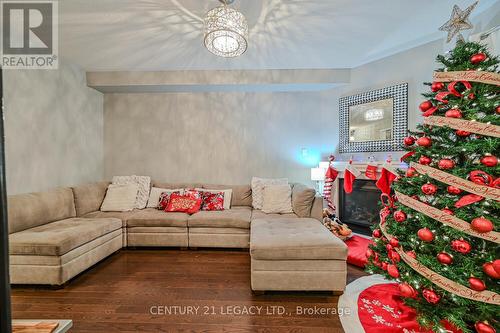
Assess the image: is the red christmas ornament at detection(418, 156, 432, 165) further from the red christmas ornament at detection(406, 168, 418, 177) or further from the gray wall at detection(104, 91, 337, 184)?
the gray wall at detection(104, 91, 337, 184)

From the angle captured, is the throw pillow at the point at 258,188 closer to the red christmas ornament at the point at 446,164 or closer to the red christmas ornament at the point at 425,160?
the red christmas ornament at the point at 425,160

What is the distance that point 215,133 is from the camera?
391 cm

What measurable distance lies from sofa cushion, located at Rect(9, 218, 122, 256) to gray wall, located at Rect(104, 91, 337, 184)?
1.55 metres

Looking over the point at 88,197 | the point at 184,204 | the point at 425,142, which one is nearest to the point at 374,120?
the point at 425,142

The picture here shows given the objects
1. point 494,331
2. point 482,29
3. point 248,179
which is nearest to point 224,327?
point 494,331

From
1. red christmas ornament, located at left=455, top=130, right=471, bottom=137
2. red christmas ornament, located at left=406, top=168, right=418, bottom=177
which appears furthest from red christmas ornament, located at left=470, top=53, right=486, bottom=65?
red christmas ornament, located at left=406, top=168, right=418, bottom=177

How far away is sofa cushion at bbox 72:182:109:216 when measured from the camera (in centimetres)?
300

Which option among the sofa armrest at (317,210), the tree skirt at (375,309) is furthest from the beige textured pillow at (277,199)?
the tree skirt at (375,309)

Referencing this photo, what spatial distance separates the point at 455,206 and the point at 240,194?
2670mm

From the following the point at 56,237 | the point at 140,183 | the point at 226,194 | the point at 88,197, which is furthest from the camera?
the point at 140,183

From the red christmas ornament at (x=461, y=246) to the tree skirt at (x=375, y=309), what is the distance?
695mm

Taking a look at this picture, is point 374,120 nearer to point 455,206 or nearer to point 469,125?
point 469,125

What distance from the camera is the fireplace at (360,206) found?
3166 mm

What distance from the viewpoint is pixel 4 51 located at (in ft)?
8.04
